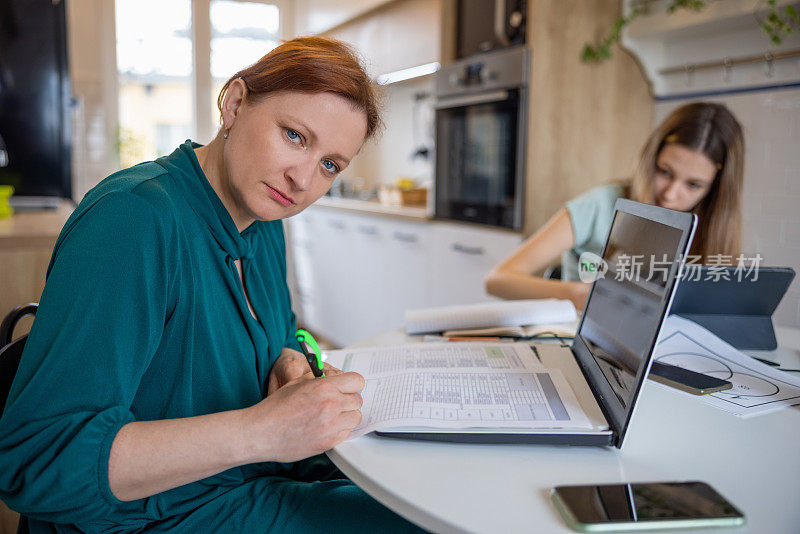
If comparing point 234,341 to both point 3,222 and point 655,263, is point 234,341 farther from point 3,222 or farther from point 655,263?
point 3,222

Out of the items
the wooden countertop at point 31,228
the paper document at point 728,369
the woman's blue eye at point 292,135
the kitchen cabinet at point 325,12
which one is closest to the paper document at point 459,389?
the paper document at point 728,369

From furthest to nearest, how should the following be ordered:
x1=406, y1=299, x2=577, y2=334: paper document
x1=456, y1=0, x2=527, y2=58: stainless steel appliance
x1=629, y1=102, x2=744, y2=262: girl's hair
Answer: x1=456, y1=0, x2=527, y2=58: stainless steel appliance → x1=629, y1=102, x2=744, y2=262: girl's hair → x1=406, y1=299, x2=577, y2=334: paper document

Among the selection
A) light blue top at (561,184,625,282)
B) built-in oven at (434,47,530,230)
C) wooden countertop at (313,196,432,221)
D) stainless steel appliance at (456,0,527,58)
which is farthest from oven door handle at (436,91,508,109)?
light blue top at (561,184,625,282)

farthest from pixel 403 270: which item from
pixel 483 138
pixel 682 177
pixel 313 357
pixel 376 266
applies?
pixel 313 357

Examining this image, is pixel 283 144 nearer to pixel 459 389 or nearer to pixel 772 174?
pixel 459 389

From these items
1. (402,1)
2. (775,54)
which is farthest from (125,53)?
(775,54)

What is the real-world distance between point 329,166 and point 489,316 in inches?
22.6

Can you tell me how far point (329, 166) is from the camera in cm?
99

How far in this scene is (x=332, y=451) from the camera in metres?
0.81

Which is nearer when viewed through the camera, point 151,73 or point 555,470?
point 555,470

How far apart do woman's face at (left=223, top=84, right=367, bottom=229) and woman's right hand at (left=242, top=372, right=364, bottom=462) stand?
302 millimetres

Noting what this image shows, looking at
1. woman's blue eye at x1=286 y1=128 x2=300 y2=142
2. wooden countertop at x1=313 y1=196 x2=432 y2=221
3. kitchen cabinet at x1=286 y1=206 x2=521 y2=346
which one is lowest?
kitchen cabinet at x1=286 y1=206 x2=521 y2=346

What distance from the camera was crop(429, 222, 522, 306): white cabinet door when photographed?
2.70m

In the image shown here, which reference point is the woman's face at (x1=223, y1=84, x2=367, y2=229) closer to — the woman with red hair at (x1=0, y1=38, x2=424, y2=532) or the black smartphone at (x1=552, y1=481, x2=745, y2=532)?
the woman with red hair at (x1=0, y1=38, x2=424, y2=532)
